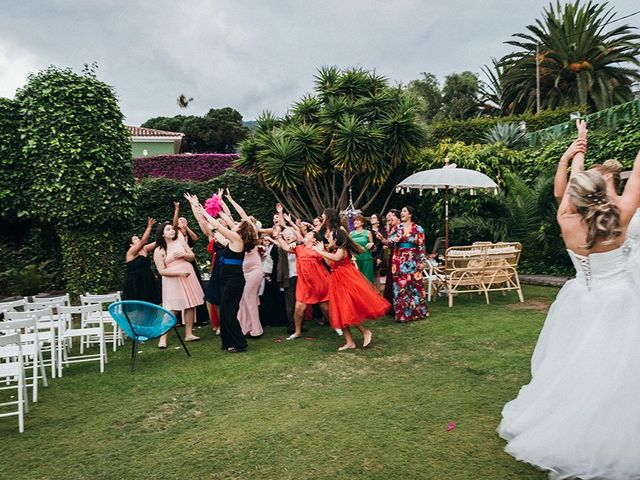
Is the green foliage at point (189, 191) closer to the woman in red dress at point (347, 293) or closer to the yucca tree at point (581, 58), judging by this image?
the woman in red dress at point (347, 293)

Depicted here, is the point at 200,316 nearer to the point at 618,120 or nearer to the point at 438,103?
the point at 618,120

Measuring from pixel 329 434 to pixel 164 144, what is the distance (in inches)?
1174

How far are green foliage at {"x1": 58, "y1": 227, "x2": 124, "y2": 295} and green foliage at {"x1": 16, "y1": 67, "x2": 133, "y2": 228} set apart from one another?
0.24 meters

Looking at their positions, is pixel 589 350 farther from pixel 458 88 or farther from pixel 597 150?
pixel 458 88

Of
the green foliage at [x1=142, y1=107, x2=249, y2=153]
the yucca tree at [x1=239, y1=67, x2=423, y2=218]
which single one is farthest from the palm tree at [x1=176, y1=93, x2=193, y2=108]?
the yucca tree at [x1=239, y1=67, x2=423, y2=218]

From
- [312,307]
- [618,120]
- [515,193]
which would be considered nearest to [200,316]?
[312,307]

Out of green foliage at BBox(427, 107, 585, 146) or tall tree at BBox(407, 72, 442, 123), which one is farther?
tall tree at BBox(407, 72, 442, 123)

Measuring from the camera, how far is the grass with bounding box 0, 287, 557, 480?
3824 mm

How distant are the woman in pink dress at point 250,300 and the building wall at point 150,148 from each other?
24303 millimetres

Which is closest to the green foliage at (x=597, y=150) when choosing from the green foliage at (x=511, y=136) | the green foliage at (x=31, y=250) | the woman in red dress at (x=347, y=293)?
the green foliage at (x=511, y=136)

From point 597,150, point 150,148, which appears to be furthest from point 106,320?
point 150,148

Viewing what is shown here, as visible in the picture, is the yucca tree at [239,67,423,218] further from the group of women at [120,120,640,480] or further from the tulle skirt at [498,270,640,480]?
the tulle skirt at [498,270,640,480]

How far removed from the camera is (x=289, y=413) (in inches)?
190

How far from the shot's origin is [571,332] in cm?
368
